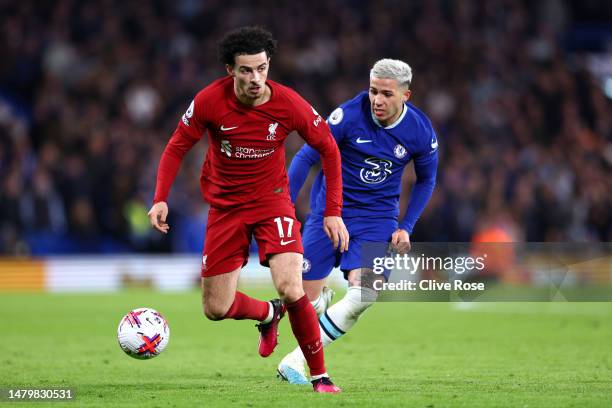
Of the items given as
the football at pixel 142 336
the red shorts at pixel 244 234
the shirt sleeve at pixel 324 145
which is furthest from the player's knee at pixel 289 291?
the football at pixel 142 336

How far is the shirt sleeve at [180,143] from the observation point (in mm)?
7395

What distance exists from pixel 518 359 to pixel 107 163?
11226mm

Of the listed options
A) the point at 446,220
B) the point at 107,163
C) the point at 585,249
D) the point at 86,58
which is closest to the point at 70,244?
the point at 107,163

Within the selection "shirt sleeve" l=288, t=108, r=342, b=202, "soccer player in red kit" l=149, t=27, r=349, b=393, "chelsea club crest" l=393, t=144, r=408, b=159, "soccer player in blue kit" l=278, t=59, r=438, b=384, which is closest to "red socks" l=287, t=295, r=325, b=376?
"soccer player in red kit" l=149, t=27, r=349, b=393

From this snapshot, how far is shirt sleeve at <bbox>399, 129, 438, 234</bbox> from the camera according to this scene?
8.45m

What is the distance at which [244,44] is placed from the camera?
7168mm

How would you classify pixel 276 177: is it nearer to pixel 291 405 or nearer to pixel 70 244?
pixel 291 405

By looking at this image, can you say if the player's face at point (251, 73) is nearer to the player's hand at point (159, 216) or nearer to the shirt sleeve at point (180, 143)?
the shirt sleeve at point (180, 143)

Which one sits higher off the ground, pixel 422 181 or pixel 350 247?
pixel 422 181

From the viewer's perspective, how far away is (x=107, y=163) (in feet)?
64.1

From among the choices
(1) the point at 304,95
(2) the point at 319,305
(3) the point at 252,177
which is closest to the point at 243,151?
(3) the point at 252,177

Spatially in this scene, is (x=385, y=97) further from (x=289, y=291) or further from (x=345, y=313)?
(x=289, y=291)

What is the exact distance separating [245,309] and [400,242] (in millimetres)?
1287

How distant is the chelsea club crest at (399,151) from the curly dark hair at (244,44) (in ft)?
4.93
